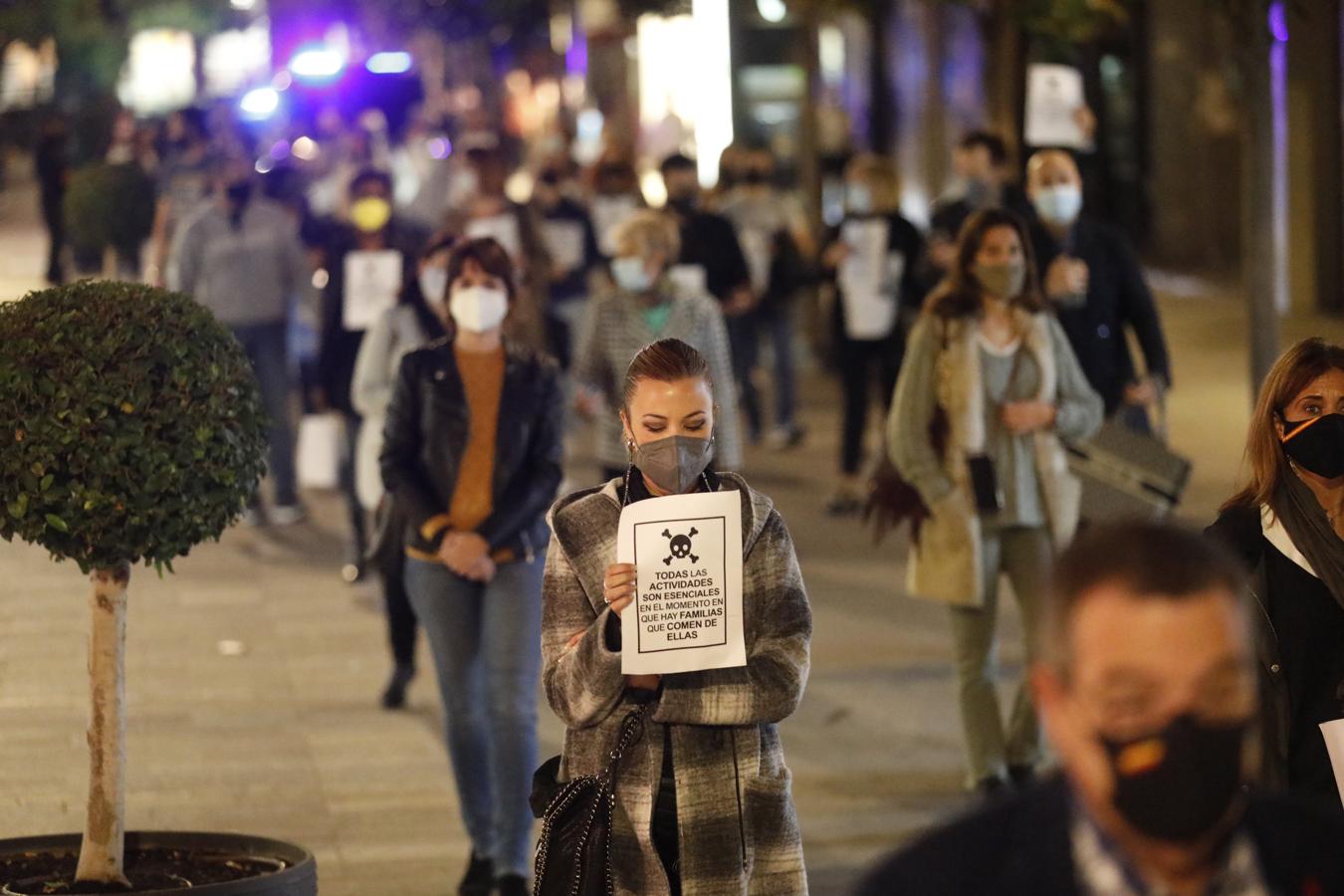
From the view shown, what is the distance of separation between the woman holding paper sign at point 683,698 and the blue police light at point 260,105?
28690 millimetres

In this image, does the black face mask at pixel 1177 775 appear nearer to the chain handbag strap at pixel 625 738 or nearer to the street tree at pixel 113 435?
the chain handbag strap at pixel 625 738

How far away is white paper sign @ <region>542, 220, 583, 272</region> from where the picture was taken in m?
17.2

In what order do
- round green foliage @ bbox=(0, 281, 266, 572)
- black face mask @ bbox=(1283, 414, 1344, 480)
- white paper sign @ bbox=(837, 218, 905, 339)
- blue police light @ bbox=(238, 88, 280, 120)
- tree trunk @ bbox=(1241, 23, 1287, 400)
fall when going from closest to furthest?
black face mask @ bbox=(1283, 414, 1344, 480)
round green foliage @ bbox=(0, 281, 266, 572)
tree trunk @ bbox=(1241, 23, 1287, 400)
white paper sign @ bbox=(837, 218, 905, 339)
blue police light @ bbox=(238, 88, 280, 120)

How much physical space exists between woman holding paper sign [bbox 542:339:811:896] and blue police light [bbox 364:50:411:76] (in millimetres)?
31604

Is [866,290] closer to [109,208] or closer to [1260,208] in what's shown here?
[1260,208]

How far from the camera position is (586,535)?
4902 mm

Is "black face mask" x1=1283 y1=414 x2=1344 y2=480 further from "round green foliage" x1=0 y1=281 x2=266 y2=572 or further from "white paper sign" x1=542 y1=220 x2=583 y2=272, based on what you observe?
"white paper sign" x1=542 y1=220 x2=583 y2=272

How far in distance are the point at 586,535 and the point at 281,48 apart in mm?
37959

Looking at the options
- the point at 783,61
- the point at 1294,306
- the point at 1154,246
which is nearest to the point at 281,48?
the point at 783,61

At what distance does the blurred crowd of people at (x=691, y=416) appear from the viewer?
4848mm

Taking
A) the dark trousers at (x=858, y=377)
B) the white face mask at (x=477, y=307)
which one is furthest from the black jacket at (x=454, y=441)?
the dark trousers at (x=858, y=377)

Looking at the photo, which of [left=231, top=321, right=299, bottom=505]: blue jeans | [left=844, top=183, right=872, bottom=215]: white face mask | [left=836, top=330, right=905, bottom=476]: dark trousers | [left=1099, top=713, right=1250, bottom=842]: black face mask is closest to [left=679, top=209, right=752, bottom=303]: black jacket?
[left=844, top=183, right=872, bottom=215]: white face mask

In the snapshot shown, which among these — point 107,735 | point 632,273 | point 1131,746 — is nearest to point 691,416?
point 107,735

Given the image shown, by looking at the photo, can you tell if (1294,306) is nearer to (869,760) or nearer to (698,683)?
(869,760)
